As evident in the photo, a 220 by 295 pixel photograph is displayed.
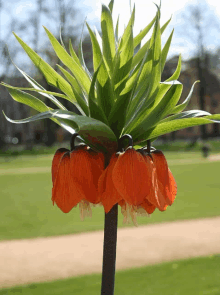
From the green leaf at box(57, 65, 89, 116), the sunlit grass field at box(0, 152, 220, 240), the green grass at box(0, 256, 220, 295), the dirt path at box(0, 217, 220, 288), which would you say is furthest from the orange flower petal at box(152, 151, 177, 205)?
the sunlit grass field at box(0, 152, 220, 240)

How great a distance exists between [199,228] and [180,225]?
44cm

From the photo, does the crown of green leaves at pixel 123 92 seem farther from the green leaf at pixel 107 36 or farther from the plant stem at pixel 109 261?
the plant stem at pixel 109 261

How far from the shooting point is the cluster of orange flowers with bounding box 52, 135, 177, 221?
110 centimetres

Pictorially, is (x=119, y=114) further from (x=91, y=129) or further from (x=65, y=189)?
(x=65, y=189)

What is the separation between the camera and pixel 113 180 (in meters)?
1.09

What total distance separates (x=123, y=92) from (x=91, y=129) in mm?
171

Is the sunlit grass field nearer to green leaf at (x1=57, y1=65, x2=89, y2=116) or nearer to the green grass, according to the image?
the green grass

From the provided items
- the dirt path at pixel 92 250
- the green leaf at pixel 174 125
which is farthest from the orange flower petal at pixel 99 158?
the dirt path at pixel 92 250

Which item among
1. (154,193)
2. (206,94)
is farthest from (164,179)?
(206,94)

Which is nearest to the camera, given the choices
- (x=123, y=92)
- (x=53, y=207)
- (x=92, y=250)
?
(x=123, y=92)

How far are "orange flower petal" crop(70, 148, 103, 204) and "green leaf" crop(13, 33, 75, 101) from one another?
179mm

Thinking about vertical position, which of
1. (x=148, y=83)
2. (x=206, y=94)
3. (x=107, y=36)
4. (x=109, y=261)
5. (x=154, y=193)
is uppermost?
(x=206, y=94)

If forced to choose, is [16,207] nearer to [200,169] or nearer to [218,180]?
[218,180]

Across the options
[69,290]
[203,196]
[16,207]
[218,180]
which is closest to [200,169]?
[218,180]
